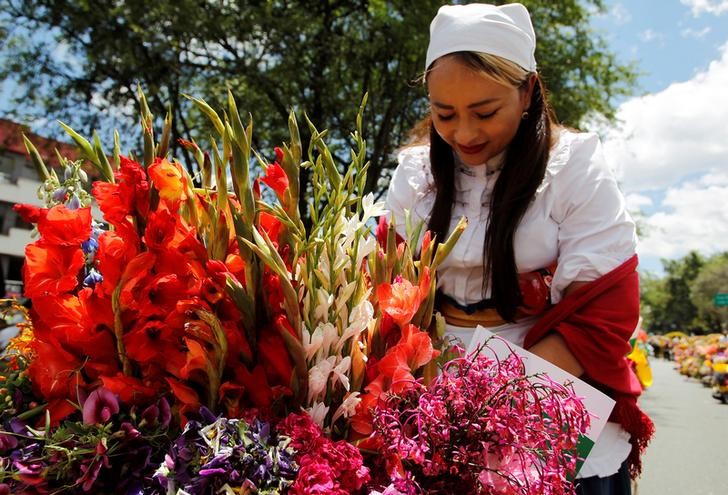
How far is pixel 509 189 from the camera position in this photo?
150 cm

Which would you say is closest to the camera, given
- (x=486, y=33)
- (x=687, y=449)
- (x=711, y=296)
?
(x=486, y=33)

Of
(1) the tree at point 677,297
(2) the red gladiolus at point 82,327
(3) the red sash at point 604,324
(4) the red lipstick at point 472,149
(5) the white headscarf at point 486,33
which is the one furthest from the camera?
(1) the tree at point 677,297

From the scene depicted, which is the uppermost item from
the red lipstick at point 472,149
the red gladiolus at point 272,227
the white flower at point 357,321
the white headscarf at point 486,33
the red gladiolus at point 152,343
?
the white headscarf at point 486,33

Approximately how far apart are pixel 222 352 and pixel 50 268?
0.33 metres

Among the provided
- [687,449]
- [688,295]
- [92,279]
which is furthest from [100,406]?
[688,295]

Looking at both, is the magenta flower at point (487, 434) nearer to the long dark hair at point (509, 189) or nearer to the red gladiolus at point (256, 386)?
the red gladiolus at point (256, 386)

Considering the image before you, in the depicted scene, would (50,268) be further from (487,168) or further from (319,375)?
(487,168)

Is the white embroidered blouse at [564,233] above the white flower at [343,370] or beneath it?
above

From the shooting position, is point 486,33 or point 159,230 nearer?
point 159,230

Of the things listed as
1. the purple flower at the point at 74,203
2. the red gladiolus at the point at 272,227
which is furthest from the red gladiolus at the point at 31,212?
the red gladiolus at the point at 272,227

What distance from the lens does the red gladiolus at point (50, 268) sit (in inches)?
39.8

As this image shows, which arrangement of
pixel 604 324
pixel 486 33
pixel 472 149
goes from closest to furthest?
pixel 604 324 < pixel 486 33 < pixel 472 149

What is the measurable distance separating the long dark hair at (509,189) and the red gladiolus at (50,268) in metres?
0.87

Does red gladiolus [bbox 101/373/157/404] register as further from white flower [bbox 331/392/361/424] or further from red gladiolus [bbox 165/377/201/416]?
white flower [bbox 331/392/361/424]
